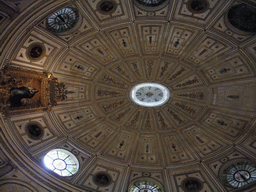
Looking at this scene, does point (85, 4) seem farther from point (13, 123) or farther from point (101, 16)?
point (13, 123)

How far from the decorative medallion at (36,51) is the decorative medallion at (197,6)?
12061mm

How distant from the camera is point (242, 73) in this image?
2178cm

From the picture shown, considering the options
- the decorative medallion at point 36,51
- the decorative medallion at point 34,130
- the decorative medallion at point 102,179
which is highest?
the decorative medallion at point 36,51

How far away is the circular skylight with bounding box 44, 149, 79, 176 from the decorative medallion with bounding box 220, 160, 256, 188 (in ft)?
45.4

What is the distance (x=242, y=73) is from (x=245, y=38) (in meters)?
3.65

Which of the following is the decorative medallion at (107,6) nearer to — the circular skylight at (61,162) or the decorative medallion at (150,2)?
the decorative medallion at (150,2)

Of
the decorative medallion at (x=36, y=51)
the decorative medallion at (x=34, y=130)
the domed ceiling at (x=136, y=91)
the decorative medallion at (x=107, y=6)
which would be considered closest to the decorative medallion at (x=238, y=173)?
the domed ceiling at (x=136, y=91)

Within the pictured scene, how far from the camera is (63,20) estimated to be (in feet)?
61.0

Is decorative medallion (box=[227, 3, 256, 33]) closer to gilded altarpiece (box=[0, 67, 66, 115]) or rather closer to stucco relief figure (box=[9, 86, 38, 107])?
gilded altarpiece (box=[0, 67, 66, 115])

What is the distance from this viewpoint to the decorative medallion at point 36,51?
1889 centimetres

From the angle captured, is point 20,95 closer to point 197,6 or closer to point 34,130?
point 34,130

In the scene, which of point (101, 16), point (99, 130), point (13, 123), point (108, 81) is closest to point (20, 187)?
point (13, 123)

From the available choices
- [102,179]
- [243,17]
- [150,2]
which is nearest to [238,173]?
[102,179]

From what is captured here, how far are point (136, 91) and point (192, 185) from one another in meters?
11.2
